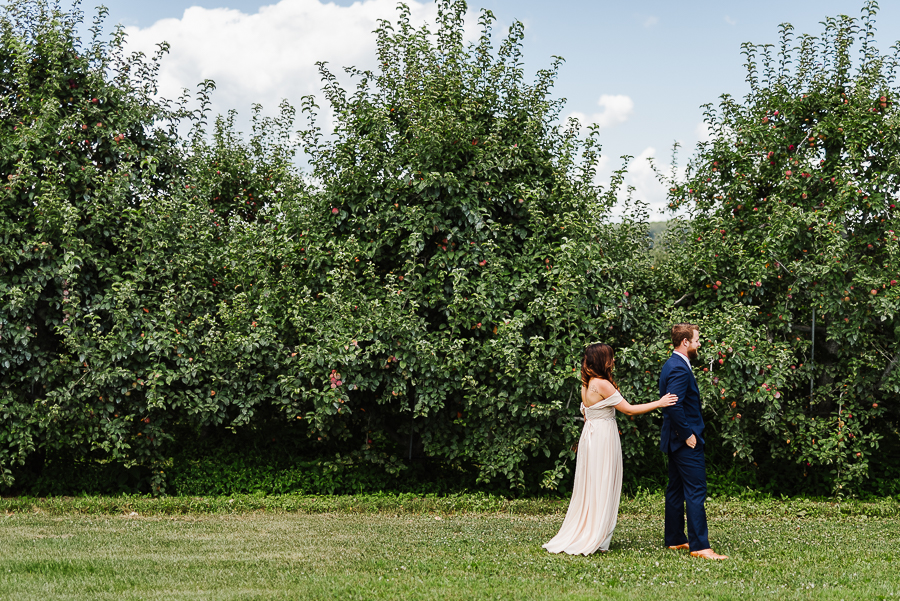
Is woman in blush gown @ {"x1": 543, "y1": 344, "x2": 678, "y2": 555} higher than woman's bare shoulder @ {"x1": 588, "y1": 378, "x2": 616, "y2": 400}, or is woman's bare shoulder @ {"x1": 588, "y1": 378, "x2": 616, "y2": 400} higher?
woman's bare shoulder @ {"x1": 588, "y1": 378, "x2": 616, "y2": 400}

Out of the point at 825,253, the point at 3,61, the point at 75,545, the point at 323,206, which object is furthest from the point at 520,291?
the point at 3,61

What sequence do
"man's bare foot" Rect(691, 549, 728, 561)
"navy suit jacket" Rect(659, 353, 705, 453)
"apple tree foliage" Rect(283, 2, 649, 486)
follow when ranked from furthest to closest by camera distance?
"apple tree foliage" Rect(283, 2, 649, 486), "navy suit jacket" Rect(659, 353, 705, 453), "man's bare foot" Rect(691, 549, 728, 561)

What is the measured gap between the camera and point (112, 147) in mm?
10508

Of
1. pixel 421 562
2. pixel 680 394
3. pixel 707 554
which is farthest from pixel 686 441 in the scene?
pixel 421 562

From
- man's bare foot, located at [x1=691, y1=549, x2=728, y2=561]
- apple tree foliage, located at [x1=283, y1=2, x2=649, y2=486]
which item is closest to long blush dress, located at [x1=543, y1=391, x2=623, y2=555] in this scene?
man's bare foot, located at [x1=691, y1=549, x2=728, y2=561]

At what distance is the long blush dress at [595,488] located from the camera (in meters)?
6.33

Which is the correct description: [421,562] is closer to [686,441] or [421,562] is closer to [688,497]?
[688,497]

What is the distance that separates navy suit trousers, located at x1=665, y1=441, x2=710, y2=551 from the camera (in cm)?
618

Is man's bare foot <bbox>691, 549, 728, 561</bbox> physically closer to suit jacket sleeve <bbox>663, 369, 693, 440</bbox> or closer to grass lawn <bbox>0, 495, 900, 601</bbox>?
grass lawn <bbox>0, 495, 900, 601</bbox>

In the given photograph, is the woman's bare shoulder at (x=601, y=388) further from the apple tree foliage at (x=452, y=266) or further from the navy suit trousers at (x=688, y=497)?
the apple tree foliage at (x=452, y=266)

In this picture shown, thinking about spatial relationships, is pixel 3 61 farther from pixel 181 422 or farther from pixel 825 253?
pixel 825 253

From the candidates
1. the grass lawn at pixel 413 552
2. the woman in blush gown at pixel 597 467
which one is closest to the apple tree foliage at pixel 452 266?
the grass lawn at pixel 413 552

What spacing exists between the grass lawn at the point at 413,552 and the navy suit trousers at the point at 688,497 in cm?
24

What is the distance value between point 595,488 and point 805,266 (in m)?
5.27
